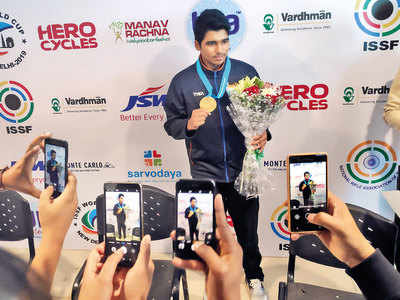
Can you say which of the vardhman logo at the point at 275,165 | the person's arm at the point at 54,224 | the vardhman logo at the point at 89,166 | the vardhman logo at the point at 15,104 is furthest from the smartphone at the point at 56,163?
the vardhman logo at the point at 275,165

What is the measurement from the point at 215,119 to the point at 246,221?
2.76 feet

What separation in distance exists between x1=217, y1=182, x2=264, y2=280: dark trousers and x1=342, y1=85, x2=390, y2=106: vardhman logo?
3.68ft

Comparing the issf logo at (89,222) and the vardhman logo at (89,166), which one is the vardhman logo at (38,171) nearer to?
the vardhman logo at (89,166)

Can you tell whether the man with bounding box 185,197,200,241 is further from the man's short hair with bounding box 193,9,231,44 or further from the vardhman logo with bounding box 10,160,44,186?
the vardhman logo with bounding box 10,160,44,186

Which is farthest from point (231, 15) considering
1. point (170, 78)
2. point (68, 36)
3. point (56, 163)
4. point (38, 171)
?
point (38, 171)

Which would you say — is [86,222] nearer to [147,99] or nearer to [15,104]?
[15,104]

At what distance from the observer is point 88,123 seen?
3.09 m

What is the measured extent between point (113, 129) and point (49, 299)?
8.71 feet

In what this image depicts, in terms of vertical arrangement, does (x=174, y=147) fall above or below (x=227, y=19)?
below

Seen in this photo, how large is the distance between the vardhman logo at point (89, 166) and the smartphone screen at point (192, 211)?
196 cm

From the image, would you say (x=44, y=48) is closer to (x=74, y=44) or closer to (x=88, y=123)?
(x=74, y=44)

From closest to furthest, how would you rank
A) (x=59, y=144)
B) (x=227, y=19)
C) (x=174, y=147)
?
(x=59, y=144) < (x=227, y=19) < (x=174, y=147)

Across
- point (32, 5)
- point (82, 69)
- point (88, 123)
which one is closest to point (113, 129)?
point (88, 123)

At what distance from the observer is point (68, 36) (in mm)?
2881
